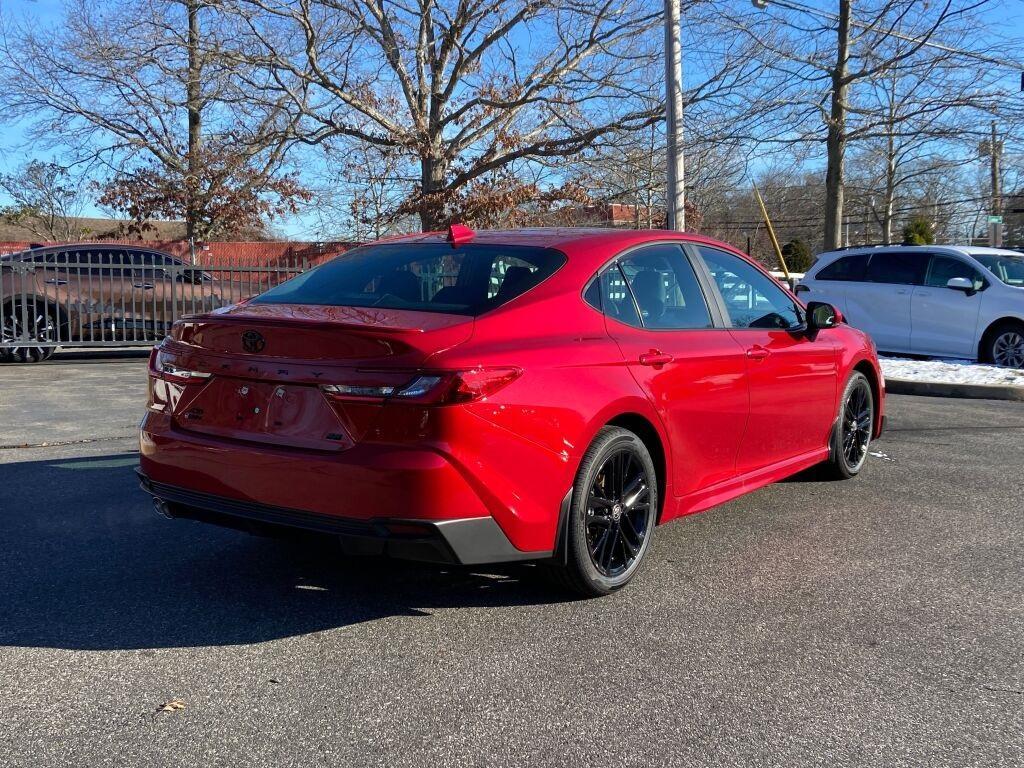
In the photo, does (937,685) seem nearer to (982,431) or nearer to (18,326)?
(982,431)

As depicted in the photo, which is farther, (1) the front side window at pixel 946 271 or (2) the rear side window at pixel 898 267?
(2) the rear side window at pixel 898 267

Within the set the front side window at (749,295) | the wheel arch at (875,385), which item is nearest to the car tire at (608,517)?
the front side window at (749,295)

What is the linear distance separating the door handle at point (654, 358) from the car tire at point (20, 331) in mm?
11566

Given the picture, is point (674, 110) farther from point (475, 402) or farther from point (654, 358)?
point (475, 402)

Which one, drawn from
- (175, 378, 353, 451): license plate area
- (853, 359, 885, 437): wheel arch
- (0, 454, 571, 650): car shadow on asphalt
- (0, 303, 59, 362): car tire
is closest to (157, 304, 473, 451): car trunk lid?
(175, 378, 353, 451): license plate area

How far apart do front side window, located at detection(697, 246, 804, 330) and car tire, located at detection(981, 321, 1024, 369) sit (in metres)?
8.43

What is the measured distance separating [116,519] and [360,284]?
2077mm

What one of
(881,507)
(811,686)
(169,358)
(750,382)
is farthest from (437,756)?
(881,507)

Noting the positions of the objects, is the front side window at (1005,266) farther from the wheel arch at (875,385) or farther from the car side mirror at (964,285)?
the wheel arch at (875,385)

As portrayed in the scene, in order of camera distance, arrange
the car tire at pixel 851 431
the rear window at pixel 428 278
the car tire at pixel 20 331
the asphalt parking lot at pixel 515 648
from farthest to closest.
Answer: the car tire at pixel 20 331 → the car tire at pixel 851 431 → the rear window at pixel 428 278 → the asphalt parking lot at pixel 515 648

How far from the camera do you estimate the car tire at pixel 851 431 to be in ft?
20.1

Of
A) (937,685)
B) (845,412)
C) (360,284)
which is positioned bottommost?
(937,685)

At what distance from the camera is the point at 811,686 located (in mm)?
3322

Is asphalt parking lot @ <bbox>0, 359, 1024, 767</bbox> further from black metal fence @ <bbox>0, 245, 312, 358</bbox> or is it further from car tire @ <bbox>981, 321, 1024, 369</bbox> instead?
black metal fence @ <bbox>0, 245, 312, 358</bbox>
